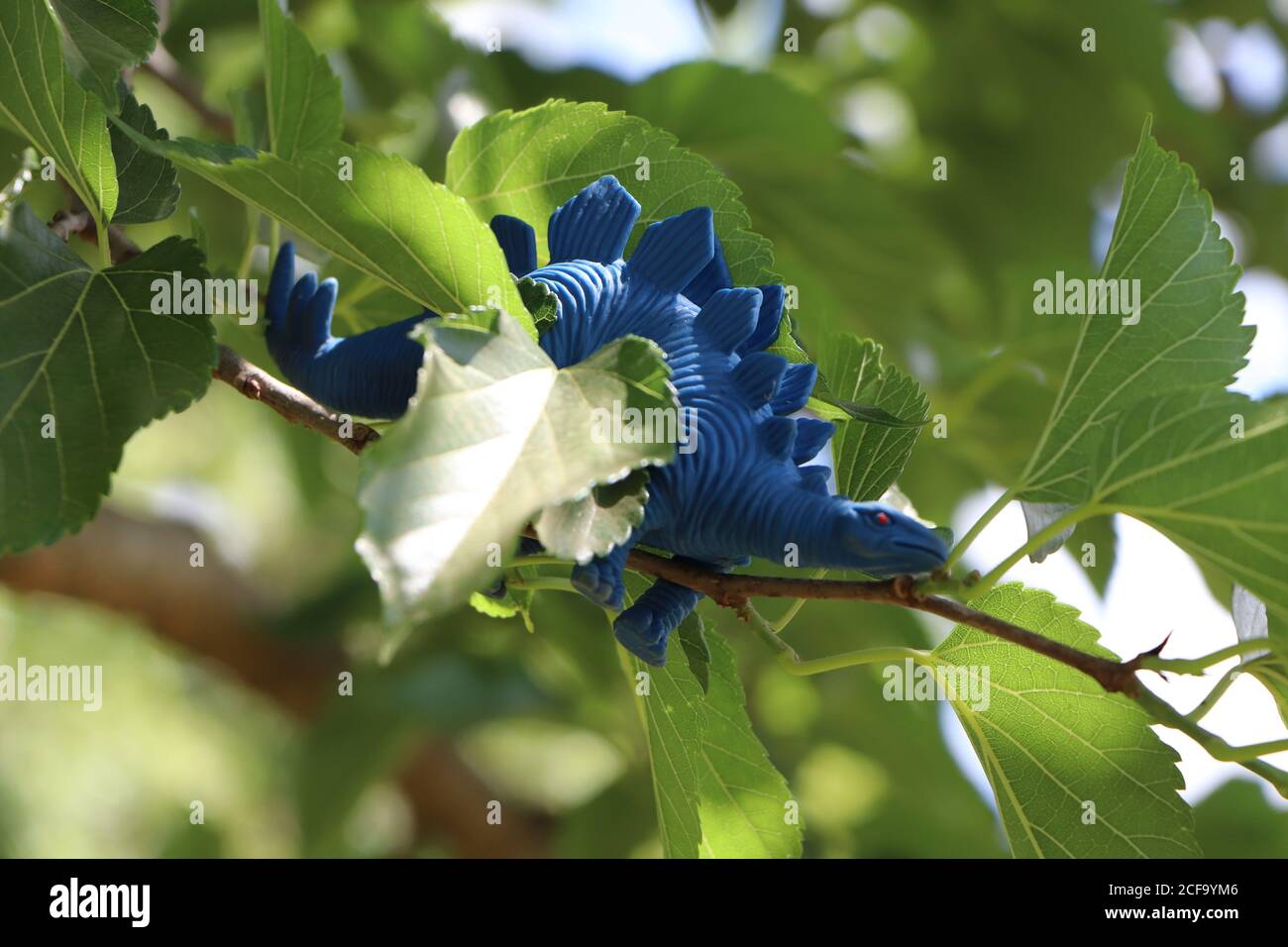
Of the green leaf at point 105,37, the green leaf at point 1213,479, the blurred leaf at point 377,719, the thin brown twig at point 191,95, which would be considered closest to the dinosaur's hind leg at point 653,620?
the green leaf at point 1213,479

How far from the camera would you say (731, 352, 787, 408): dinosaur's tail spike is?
0.61 m

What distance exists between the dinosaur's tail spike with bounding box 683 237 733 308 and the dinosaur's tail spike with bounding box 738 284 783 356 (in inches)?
0.9

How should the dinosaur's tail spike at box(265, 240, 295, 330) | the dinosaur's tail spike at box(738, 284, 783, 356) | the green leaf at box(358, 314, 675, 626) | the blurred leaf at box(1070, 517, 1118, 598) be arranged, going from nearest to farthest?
the green leaf at box(358, 314, 675, 626), the dinosaur's tail spike at box(738, 284, 783, 356), the dinosaur's tail spike at box(265, 240, 295, 330), the blurred leaf at box(1070, 517, 1118, 598)

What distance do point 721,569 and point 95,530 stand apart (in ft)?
5.29

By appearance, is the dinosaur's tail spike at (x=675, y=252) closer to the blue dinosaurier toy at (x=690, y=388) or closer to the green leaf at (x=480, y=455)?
the blue dinosaurier toy at (x=690, y=388)

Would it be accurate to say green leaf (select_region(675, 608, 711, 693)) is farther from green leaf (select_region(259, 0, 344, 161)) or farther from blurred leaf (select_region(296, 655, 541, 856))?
blurred leaf (select_region(296, 655, 541, 856))

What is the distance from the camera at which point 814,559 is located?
1.85 feet

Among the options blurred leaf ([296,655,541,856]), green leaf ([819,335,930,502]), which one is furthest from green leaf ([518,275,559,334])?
blurred leaf ([296,655,541,856])

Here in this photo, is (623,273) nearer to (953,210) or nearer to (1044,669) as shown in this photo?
(1044,669)

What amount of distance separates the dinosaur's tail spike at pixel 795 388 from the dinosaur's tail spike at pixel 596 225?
0.11m

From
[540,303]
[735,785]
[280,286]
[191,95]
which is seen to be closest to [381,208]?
[540,303]

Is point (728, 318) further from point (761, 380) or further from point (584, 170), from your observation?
point (584, 170)

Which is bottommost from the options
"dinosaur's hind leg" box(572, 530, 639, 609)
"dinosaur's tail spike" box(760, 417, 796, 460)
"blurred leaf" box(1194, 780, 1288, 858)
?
"blurred leaf" box(1194, 780, 1288, 858)

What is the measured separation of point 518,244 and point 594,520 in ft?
0.71
